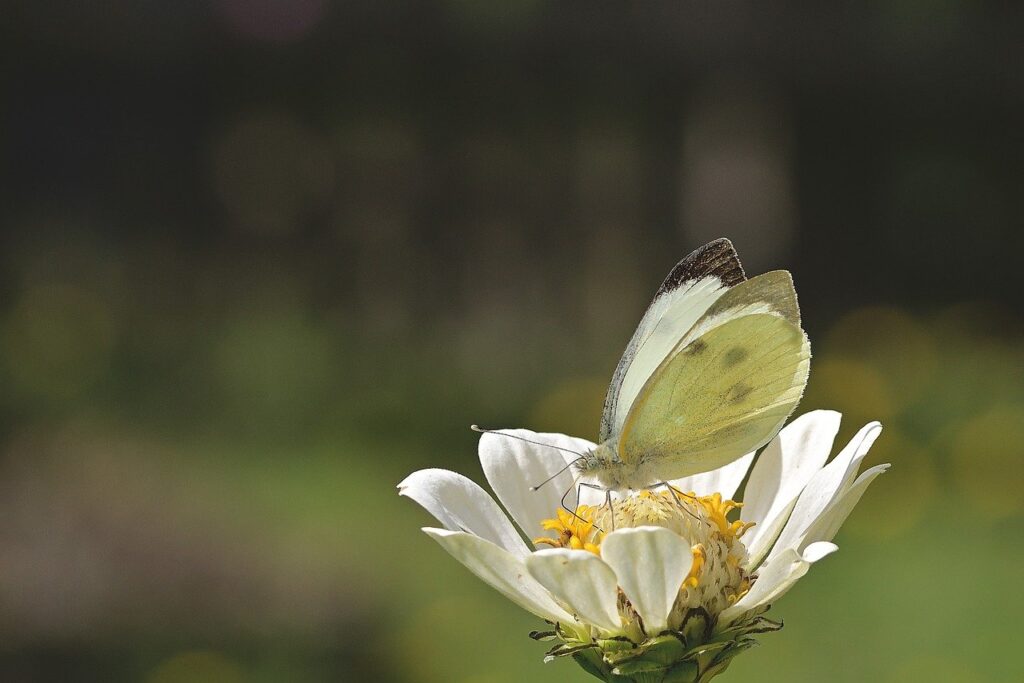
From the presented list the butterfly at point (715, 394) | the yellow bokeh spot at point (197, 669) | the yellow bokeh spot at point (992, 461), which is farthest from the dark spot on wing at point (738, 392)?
the yellow bokeh spot at point (992, 461)

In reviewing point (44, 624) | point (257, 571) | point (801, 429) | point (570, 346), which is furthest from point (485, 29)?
point (801, 429)

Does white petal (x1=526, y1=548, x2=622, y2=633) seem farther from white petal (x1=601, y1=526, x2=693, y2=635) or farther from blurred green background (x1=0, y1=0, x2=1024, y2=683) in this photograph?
blurred green background (x1=0, y1=0, x2=1024, y2=683)

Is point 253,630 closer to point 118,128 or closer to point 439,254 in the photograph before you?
point 439,254

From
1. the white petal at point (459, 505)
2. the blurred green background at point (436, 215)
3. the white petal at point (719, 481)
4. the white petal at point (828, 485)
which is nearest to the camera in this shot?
the white petal at point (828, 485)

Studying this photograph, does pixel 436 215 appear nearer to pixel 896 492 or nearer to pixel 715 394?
pixel 896 492

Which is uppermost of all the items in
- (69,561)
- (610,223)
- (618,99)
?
(618,99)

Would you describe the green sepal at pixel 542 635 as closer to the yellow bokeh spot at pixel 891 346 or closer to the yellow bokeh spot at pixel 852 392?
the yellow bokeh spot at pixel 852 392
